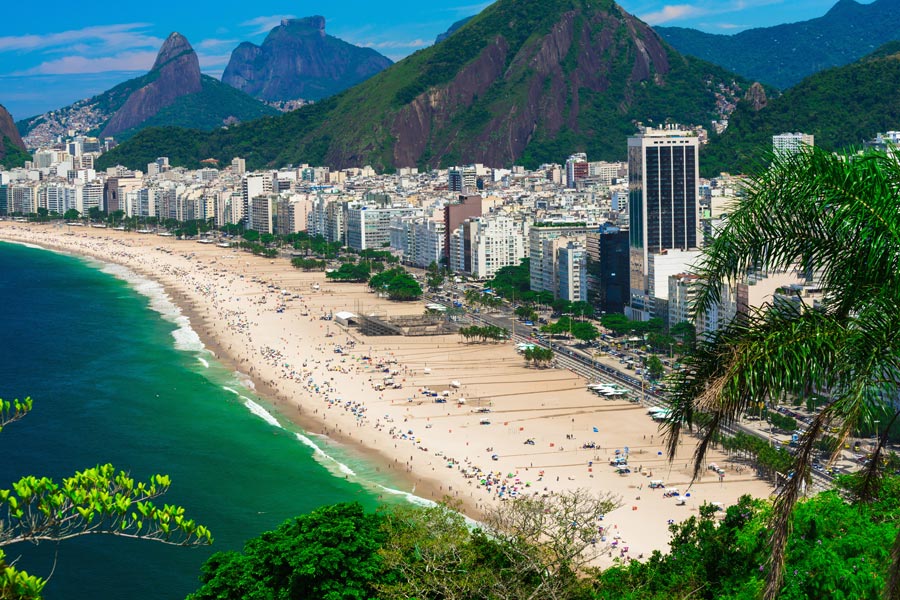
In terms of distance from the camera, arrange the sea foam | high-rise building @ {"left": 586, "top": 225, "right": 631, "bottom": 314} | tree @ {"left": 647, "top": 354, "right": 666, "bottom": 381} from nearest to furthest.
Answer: tree @ {"left": 647, "top": 354, "right": 666, "bottom": 381}, the sea foam, high-rise building @ {"left": 586, "top": 225, "right": 631, "bottom": 314}

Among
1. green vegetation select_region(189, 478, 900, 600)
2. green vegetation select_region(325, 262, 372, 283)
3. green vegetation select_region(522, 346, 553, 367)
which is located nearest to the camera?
green vegetation select_region(189, 478, 900, 600)

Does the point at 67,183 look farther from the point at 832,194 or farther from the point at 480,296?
the point at 832,194

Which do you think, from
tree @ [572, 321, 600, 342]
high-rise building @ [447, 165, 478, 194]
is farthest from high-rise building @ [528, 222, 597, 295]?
high-rise building @ [447, 165, 478, 194]

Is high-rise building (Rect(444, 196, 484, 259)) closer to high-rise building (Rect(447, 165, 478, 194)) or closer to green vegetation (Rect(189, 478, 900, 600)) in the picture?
high-rise building (Rect(447, 165, 478, 194))

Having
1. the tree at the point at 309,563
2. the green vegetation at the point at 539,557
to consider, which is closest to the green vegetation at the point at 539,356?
the green vegetation at the point at 539,557

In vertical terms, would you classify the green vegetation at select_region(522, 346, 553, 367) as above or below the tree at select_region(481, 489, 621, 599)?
below

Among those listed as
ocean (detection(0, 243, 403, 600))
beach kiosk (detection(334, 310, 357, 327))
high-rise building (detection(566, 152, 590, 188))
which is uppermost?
high-rise building (detection(566, 152, 590, 188))
